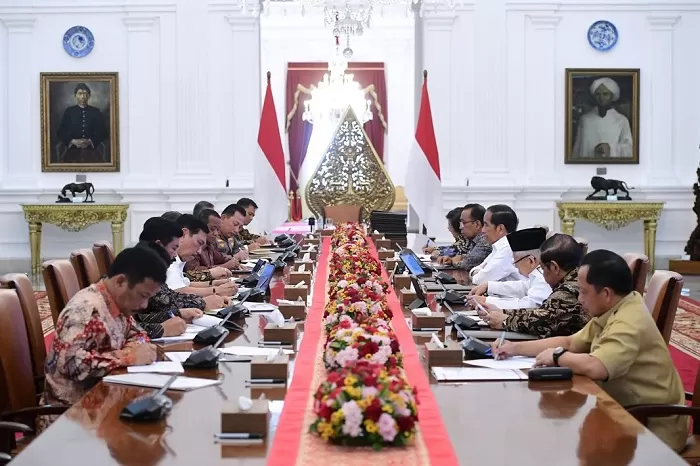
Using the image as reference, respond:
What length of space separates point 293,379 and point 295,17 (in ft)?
49.5

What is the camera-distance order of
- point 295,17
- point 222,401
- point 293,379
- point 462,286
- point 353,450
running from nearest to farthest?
point 353,450
point 222,401
point 293,379
point 462,286
point 295,17

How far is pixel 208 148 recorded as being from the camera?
12.2 metres

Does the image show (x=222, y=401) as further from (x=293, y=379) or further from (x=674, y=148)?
(x=674, y=148)

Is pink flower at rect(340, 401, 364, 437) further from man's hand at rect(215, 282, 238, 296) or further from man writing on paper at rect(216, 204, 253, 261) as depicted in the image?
man writing on paper at rect(216, 204, 253, 261)

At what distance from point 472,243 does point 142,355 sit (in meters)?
4.77

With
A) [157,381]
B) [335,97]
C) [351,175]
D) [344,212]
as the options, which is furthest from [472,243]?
[335,97]

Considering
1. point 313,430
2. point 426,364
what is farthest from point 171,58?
point 313,430

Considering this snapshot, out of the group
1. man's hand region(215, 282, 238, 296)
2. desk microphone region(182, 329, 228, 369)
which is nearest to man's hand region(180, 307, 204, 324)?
man's hand region(215, 282, 238, 296)

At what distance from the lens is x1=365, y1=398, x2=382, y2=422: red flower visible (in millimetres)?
2105

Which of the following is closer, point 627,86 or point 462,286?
point 462,286

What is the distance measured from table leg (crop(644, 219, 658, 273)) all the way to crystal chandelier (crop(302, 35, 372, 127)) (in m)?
5.43

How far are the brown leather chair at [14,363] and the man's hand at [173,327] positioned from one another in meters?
0.54

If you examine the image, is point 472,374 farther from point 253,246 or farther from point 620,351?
point 253,246

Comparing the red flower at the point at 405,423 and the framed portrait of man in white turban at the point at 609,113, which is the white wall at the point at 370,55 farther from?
the red flower at the point at 405,423
